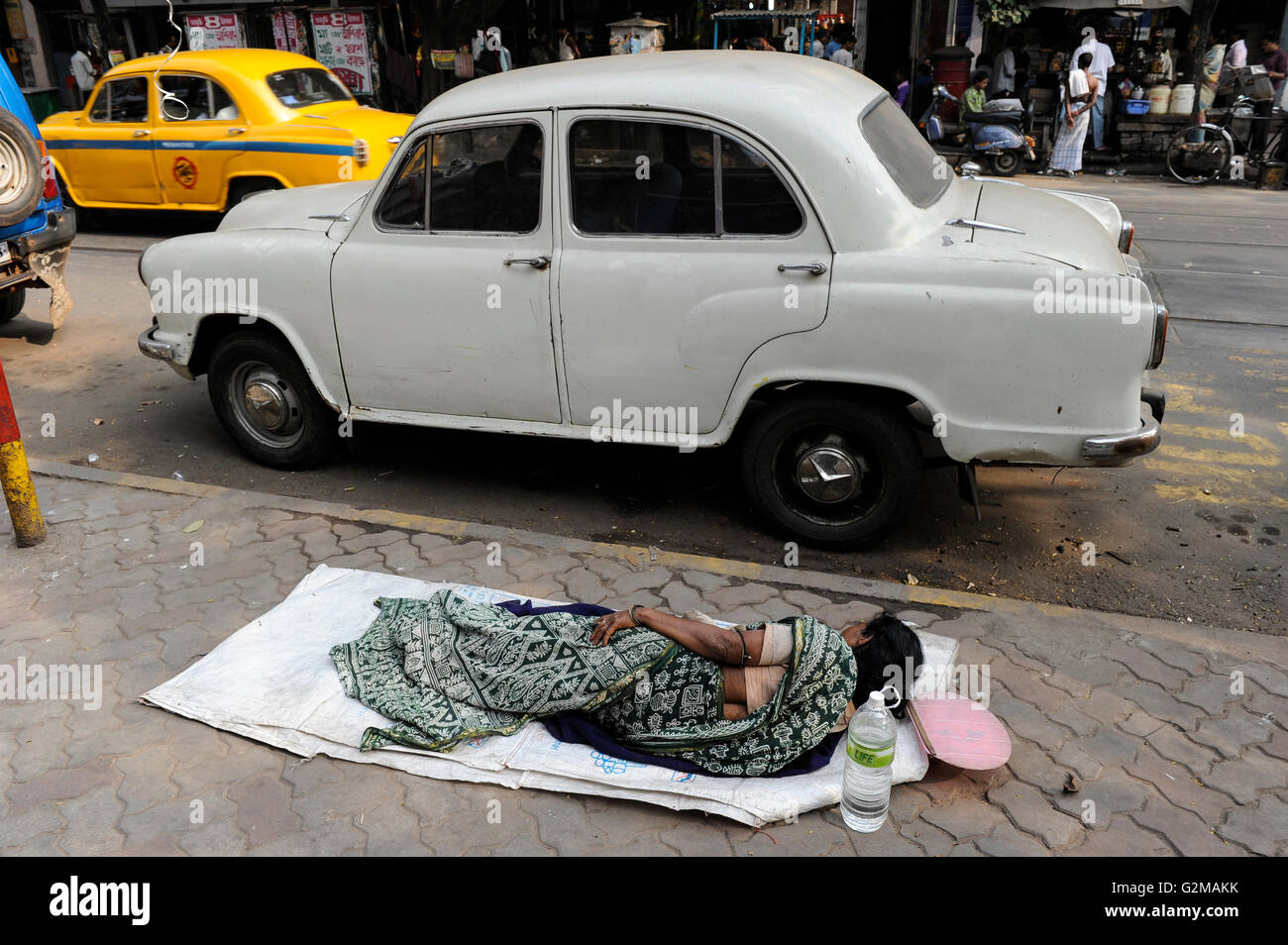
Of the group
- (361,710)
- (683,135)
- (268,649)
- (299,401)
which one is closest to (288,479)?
(299,401)

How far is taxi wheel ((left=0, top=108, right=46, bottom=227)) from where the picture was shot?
6156mm

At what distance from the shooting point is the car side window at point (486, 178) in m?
4.56

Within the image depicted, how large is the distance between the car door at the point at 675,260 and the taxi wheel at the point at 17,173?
3.93m

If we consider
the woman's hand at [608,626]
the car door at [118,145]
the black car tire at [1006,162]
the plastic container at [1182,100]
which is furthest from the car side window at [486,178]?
the plastic container at [1182,100]

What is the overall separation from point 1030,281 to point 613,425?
1892 mm

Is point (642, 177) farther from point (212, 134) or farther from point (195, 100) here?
point (195, 100)

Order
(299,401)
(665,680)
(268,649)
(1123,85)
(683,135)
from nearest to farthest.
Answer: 1. (665,680)
2. (268,649)
3. (683,135)
4. (299,401)
5. (1123,85)

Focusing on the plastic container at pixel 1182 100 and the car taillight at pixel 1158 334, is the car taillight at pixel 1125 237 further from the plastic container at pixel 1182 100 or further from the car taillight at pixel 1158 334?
the plastic container at pixel 1182 100

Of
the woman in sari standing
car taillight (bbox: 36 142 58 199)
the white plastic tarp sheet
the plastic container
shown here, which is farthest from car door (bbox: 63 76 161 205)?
the plastic container

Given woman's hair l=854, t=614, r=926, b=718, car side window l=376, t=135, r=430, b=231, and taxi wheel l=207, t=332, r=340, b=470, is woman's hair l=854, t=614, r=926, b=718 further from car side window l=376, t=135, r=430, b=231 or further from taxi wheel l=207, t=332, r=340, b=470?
taxi wheel l=207, t=332, r=340, b=470

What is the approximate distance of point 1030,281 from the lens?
3945 millimetres

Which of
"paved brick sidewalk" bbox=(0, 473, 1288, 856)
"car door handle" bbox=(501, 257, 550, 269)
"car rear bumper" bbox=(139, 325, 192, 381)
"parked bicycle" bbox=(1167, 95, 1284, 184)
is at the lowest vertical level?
"paved brick sidewalk" bbox=(0, 473, 1288, 856)
